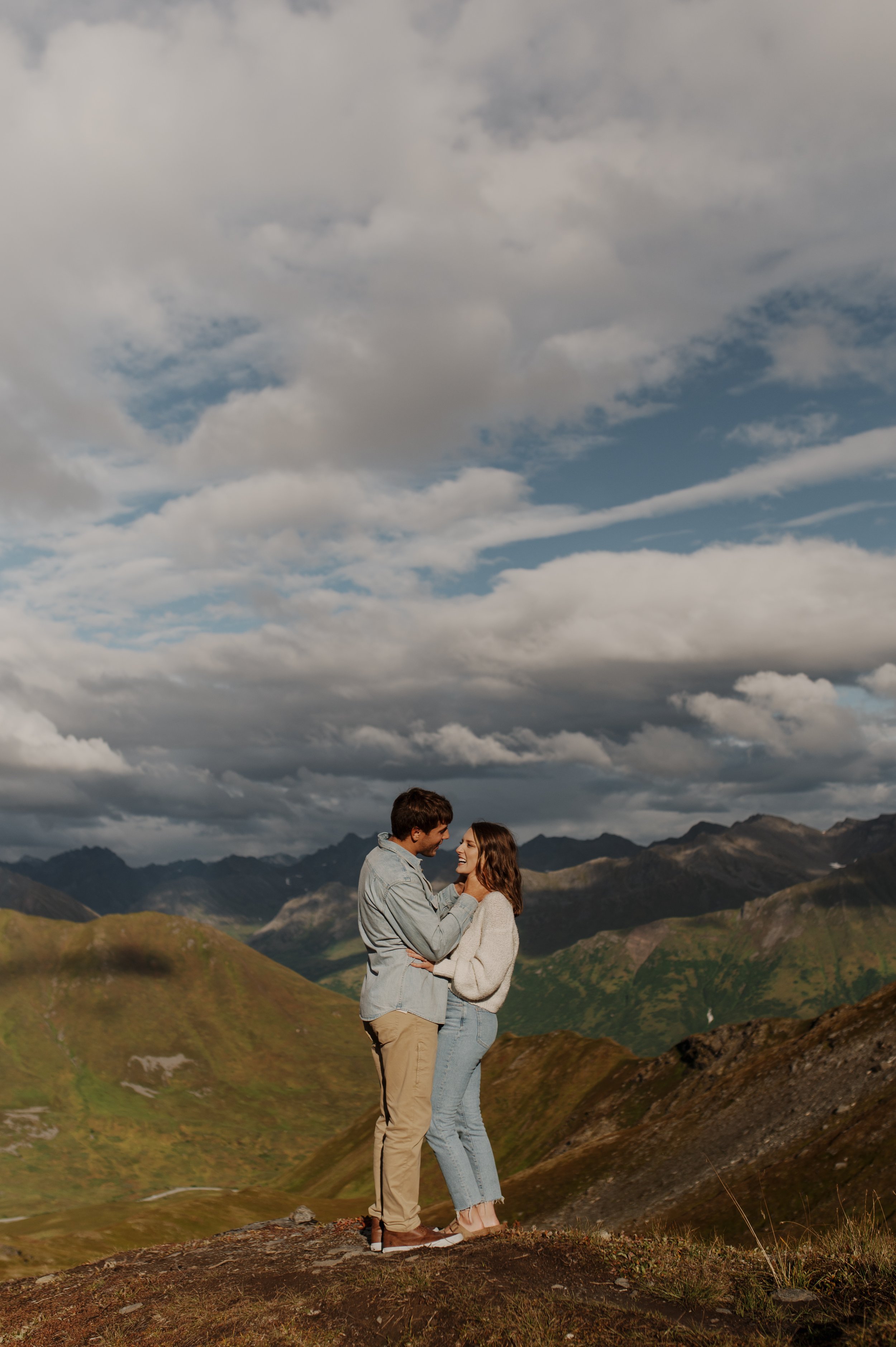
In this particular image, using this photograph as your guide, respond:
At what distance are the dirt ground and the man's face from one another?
454 centimetres

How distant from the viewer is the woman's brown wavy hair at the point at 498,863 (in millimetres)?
11148

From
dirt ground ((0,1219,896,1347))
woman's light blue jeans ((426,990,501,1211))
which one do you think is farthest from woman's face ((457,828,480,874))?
dirt ground ((0,1219,896,1347))

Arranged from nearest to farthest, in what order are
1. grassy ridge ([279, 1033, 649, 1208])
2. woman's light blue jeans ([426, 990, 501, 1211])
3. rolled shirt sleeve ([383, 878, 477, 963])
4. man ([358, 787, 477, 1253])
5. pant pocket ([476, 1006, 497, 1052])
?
1. rolled shirt sleeve ([383, 878, 477, 963])
2. man ([358, 787, 477, 1253])
3. woman's light blue jeans ([426, 990, 501, 1211])
4. pant pocket ([476, 1006, 497, 1052])
5. grassy ridge ([279, 1033, 649, 1208])

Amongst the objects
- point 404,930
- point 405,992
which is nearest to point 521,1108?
point 405,992

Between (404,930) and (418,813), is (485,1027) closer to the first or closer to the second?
(404,930)

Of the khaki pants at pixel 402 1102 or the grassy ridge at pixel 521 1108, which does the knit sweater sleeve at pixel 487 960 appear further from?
the grassy ridge at pixel 521 1108

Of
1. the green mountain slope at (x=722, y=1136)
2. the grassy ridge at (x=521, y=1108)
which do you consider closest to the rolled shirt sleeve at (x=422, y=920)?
the green mountain slope at (x=722, y=1136)

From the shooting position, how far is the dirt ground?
7789 mm

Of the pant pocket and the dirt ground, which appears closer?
the dirt ground

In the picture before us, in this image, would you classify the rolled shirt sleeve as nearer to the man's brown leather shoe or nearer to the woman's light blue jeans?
the woman's light blue jeans

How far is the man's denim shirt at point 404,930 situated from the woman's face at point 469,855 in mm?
278

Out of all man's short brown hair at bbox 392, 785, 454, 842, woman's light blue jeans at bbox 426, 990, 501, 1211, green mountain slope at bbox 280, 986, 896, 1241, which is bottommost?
green mountain slope at bbox 280, 986, 896, 1241

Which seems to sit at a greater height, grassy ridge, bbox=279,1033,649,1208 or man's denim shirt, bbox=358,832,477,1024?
man's denim shirt, bbox=358,832,477,1024

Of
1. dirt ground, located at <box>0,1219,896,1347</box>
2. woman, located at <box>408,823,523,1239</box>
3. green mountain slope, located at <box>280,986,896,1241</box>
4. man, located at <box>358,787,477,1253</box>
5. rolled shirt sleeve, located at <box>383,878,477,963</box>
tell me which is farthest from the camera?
green mountain slope, located at <box>280,986,896,1241</box>
